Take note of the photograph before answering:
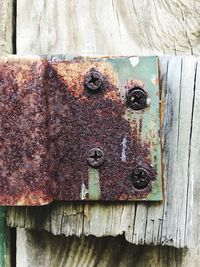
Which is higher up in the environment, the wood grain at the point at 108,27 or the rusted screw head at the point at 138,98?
the wood grain at the point at 108,27

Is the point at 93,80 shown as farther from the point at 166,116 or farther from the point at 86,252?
the point at 86,252

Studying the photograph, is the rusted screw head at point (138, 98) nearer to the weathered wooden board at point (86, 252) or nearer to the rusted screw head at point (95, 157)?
the rusted screw head at point (95, 157)

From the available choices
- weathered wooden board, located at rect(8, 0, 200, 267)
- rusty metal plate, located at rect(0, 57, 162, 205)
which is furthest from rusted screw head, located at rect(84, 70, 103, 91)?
weathered wooden board, located at rect(8, 0, 200, 267)

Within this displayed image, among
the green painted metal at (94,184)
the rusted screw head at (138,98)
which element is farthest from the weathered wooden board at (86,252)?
the rusted screw head at (138,98)

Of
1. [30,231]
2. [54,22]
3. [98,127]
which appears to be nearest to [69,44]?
[54,22]

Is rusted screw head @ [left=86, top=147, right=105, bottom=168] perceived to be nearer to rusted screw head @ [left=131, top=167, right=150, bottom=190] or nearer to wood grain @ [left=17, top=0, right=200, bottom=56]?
rusted screw head @ [left=131, top=167, right=150, bottom=190]

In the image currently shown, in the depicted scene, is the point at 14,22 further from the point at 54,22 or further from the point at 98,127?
the point at 98,127

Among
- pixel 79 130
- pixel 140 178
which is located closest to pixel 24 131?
pixel 79 130

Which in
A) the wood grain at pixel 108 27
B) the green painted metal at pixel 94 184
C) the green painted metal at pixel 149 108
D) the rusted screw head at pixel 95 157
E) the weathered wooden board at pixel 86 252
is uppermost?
the wood grain at pixel 108 27
